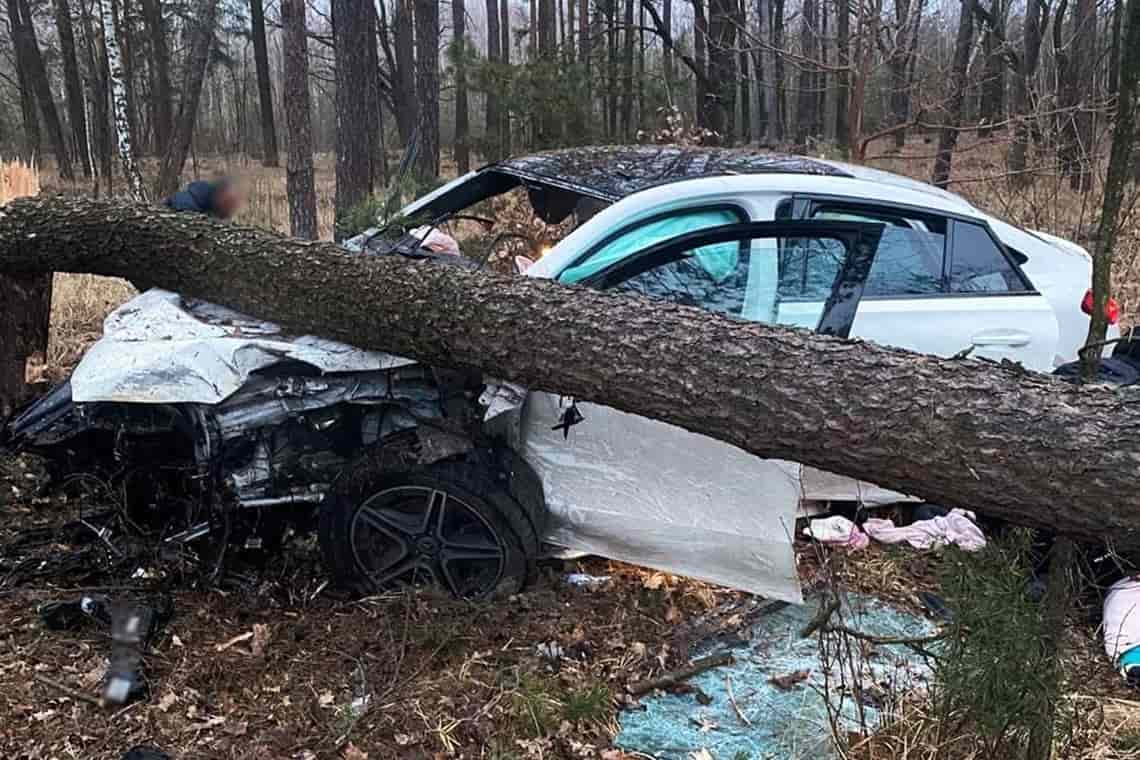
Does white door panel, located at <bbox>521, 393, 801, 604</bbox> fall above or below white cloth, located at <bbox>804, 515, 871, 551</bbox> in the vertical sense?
above

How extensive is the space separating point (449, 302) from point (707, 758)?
173 cm

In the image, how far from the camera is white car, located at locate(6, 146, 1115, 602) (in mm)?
3414

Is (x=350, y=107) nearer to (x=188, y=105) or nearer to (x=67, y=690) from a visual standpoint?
(x=188, y=105)

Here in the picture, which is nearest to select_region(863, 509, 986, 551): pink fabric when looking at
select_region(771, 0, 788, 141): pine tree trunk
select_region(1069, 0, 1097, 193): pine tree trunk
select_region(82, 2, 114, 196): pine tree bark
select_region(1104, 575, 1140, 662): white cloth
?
select_region(1104, 575, 1140, 662): white cloth

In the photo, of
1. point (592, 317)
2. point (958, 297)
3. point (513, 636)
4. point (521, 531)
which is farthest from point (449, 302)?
point (958, 297)

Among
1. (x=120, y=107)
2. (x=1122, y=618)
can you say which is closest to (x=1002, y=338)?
(x=1122, y=618)

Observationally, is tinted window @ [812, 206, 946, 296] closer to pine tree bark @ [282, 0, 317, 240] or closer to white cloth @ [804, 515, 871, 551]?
white cloth @ [804, 515, 871, 551]

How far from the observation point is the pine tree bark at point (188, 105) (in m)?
12.5

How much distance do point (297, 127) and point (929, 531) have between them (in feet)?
20.8

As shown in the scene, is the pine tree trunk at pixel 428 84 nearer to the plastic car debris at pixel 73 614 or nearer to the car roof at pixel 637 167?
the car roof at pixel 637 167

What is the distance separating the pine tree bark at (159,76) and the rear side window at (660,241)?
15692 millimetres

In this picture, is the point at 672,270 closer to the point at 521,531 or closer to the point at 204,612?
the point at 521,531

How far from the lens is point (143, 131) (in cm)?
1962

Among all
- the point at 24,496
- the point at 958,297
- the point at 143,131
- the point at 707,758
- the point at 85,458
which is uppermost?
the point at 143,131
